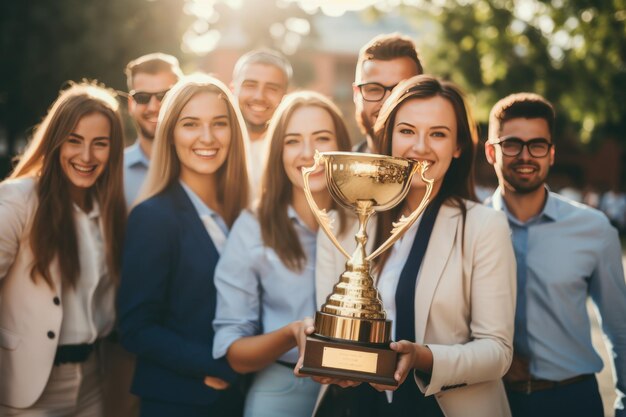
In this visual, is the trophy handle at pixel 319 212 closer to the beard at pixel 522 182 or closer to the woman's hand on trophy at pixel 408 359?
the woman's hand on trophy at pixel 408 359

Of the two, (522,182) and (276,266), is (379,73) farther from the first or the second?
(276,266)

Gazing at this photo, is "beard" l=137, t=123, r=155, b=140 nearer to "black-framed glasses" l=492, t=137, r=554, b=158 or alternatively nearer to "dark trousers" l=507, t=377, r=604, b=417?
"black-framed glasses" l=492, t=137, r=554, b=158

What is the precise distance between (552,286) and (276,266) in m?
1.49

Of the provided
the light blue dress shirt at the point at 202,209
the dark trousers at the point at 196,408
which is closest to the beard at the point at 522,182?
the light blue dress shirt at the point at 202,209

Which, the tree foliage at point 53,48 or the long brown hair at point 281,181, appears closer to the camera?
the long brown hair at point 281,181

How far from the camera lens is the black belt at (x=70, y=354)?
3.78 m

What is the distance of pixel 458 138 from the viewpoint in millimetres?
3443

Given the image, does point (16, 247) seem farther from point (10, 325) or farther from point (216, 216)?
point (216, 216)

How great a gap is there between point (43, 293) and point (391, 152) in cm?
198

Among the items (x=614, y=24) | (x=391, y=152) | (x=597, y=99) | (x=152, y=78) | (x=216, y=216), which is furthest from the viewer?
(x=597, y=99)

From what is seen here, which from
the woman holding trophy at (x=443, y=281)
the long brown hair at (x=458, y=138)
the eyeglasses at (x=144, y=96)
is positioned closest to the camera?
the woman holding trophy at (x=443, y=281)

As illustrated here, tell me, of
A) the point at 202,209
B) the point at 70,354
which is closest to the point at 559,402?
the point at 202,209

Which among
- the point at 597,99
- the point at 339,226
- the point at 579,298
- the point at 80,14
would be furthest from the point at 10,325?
the point at 80,14

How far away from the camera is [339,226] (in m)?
3.61
